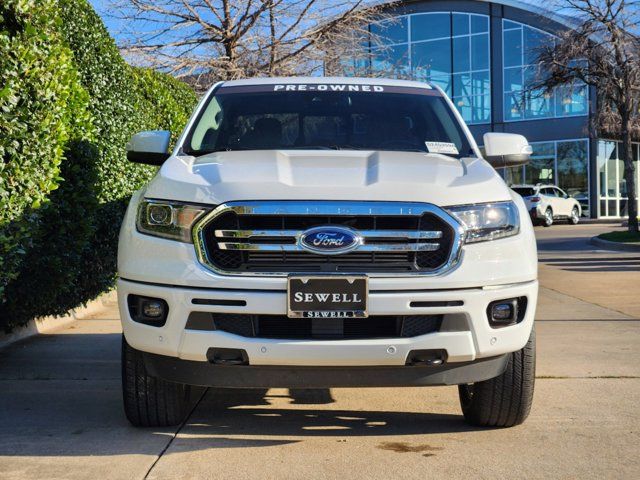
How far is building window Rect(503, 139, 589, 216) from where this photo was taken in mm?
37562

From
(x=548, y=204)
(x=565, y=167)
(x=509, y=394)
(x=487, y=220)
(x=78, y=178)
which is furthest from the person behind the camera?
(x=565, y=167)

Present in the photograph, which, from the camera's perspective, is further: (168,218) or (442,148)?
(442,148)

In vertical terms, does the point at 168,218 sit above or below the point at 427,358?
above

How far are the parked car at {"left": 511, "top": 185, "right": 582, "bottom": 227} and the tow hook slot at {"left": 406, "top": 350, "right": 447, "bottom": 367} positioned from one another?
89.8 feet

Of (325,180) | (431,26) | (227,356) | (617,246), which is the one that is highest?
(431,26)

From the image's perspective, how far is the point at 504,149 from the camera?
5.29 metres

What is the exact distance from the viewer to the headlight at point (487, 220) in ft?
13.0

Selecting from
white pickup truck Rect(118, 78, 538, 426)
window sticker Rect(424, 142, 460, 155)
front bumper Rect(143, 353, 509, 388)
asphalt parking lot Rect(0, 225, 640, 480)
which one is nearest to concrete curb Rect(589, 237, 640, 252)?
asphalt parking lot Rect(0, 225, 640, 480)

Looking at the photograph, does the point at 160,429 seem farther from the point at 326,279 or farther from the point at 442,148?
the point at 442,148

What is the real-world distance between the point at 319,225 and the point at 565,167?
35.9 m

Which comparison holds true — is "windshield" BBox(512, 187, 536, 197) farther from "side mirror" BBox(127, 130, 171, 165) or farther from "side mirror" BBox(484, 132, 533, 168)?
"side mirror" BBox(127, 130, 171, 165)

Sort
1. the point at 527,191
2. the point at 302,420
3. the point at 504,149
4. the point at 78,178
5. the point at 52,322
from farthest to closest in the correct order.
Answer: the point at 527,191 → the point at 52,322 → the point at 78,178 → the point at 504,149 → the point at 302,420

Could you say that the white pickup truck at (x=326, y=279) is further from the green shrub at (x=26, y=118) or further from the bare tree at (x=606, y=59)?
the bare tree at (x=606, y=59)

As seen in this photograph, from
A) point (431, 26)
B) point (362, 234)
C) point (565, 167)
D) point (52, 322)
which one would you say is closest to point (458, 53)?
point (431, 26)
